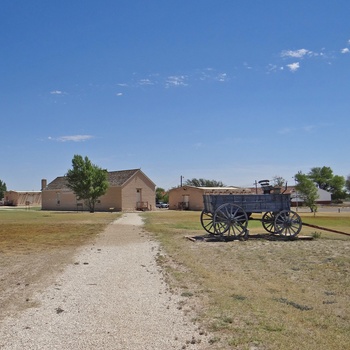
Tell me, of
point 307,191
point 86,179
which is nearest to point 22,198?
point 86,179

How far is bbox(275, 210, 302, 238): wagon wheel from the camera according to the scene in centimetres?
1875

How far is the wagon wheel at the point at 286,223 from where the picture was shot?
18750mm

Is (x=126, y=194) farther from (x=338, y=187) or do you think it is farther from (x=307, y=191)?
(x=338, y=187)

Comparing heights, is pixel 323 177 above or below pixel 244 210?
above

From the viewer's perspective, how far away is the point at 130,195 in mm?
56344

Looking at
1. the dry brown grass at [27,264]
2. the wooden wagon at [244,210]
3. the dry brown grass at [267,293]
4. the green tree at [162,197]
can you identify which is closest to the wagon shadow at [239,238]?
the wooden wagon at [244,210]

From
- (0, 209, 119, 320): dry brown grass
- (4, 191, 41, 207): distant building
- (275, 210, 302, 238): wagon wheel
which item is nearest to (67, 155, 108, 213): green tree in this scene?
(0, 209, 119, 320): dry brown grass

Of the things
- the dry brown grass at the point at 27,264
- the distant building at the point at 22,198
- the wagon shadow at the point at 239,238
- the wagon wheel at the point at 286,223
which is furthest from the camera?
the distant building at the point at 22,198

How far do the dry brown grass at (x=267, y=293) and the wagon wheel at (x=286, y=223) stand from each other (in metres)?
3.89

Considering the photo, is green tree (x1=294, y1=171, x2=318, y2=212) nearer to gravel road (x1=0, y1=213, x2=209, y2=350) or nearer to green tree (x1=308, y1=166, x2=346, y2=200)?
gravel road (x1=0, y1=213, x2=209, y2=350)

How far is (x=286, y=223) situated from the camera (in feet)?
61.6

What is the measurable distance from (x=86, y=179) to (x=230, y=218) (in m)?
35.3

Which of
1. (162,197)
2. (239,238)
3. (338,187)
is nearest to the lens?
(239,238)

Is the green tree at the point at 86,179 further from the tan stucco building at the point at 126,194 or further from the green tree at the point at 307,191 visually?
the green tree at the point at 307,191
